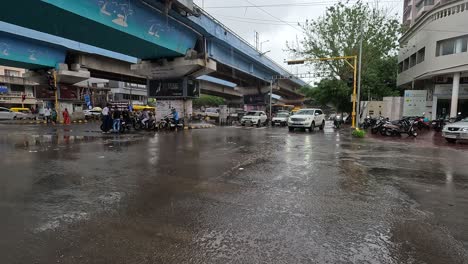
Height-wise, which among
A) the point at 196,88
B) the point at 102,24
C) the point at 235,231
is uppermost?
the point at 102,24

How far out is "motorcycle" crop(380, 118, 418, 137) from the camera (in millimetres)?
18173

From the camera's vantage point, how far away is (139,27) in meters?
16.8

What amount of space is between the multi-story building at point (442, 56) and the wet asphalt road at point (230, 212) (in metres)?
19.0

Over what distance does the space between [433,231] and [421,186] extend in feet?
8.72

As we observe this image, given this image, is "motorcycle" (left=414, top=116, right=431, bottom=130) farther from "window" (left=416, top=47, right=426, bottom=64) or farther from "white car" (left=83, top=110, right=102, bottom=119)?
"white car" (left=83, top=110, right=102, bottom=119)

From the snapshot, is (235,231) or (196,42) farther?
(196,42)

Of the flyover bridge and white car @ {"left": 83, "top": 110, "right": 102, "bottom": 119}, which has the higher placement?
the flyover bridge

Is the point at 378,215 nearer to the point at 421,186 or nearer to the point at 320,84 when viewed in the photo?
the point at 421,186

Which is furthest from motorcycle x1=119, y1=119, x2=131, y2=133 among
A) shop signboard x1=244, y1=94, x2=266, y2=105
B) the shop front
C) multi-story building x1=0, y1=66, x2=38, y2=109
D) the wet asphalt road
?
multi-story building x1=0, y1=66, x2=38, y2=109

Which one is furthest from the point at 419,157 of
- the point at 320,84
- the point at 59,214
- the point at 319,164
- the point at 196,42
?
the point at 320,84

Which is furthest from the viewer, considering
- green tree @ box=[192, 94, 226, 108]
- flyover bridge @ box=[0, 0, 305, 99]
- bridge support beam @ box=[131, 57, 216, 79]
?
green tree @ box=[192, 94, 226, 108]

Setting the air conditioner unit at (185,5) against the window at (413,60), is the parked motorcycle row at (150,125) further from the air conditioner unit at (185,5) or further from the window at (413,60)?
the window at (413,60)

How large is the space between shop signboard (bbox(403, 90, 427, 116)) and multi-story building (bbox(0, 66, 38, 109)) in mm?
51750

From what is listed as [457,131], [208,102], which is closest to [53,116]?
[457,131]
